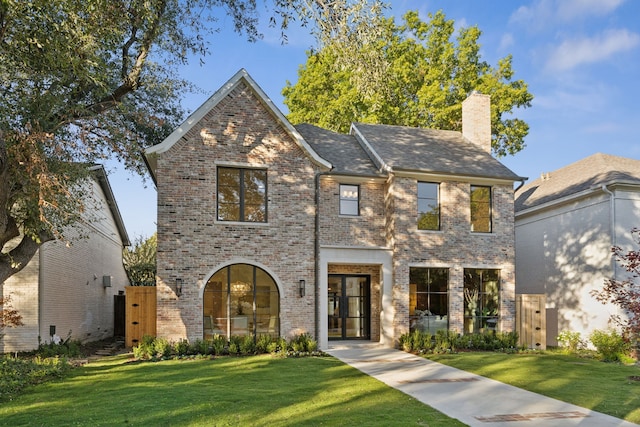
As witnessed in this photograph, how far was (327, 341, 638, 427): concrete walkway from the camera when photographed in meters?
8.18

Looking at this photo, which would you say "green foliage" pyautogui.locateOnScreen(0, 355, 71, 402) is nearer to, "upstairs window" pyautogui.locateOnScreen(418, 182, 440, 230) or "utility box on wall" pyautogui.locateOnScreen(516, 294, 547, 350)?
"upstairs window" pyautogui.locateOnScreen(418, 182, 440, 230)

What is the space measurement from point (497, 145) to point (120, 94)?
71.7ft

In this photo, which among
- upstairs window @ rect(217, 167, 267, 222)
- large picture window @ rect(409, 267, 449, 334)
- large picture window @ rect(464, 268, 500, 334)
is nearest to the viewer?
upstairs window @ rect(217, 167, 267, 222)

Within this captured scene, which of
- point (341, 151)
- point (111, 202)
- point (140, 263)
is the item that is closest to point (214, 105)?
point (341, 151)

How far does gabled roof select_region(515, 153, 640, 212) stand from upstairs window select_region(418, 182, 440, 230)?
18.3 ft

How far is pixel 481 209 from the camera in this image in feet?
59.4

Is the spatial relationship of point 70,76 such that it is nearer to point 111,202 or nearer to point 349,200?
point 349,200

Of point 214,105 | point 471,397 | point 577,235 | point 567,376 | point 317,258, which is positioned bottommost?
point 567,376

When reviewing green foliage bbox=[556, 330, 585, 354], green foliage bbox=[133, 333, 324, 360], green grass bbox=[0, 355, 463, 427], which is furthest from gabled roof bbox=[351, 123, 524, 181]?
green grass bbox=[0, 355, 463, 427]

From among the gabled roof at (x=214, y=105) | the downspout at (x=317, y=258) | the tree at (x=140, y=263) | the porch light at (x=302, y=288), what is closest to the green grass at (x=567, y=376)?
the downspout at (x=317, y=258)

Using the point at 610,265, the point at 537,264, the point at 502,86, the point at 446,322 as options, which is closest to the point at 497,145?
the point at 502,86

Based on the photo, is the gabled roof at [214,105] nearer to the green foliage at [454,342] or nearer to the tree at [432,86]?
the green foliage at [454,342]

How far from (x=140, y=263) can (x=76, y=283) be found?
11.4 m

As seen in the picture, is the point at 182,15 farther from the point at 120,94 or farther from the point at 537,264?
the point at 537,264
